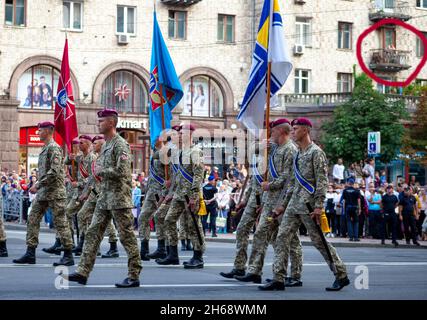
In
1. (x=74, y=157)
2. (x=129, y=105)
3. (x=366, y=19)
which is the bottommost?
(x=74, y=157)

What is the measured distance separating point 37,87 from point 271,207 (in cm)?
3164

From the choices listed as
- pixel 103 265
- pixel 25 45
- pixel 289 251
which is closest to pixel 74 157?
pixel 103 265

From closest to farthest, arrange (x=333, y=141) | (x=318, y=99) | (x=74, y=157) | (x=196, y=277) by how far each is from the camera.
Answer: (x=196, y=277) < (x=74, y=157) < (x=333, y=141) < (x=318, y=99)

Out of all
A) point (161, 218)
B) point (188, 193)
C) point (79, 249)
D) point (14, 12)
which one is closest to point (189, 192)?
point (188, 193)

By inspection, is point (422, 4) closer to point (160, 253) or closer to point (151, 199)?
point (151, 199)

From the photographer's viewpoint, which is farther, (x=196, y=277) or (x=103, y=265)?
(x=103, y=265)

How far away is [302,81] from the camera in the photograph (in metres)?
50.9

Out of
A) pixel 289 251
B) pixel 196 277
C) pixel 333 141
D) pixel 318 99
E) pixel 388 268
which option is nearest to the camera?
pixel 289 251

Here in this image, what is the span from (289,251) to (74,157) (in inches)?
278

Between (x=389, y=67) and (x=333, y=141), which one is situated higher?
(x=389, y=67)

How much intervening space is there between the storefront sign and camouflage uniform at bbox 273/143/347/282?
33.3 metres
